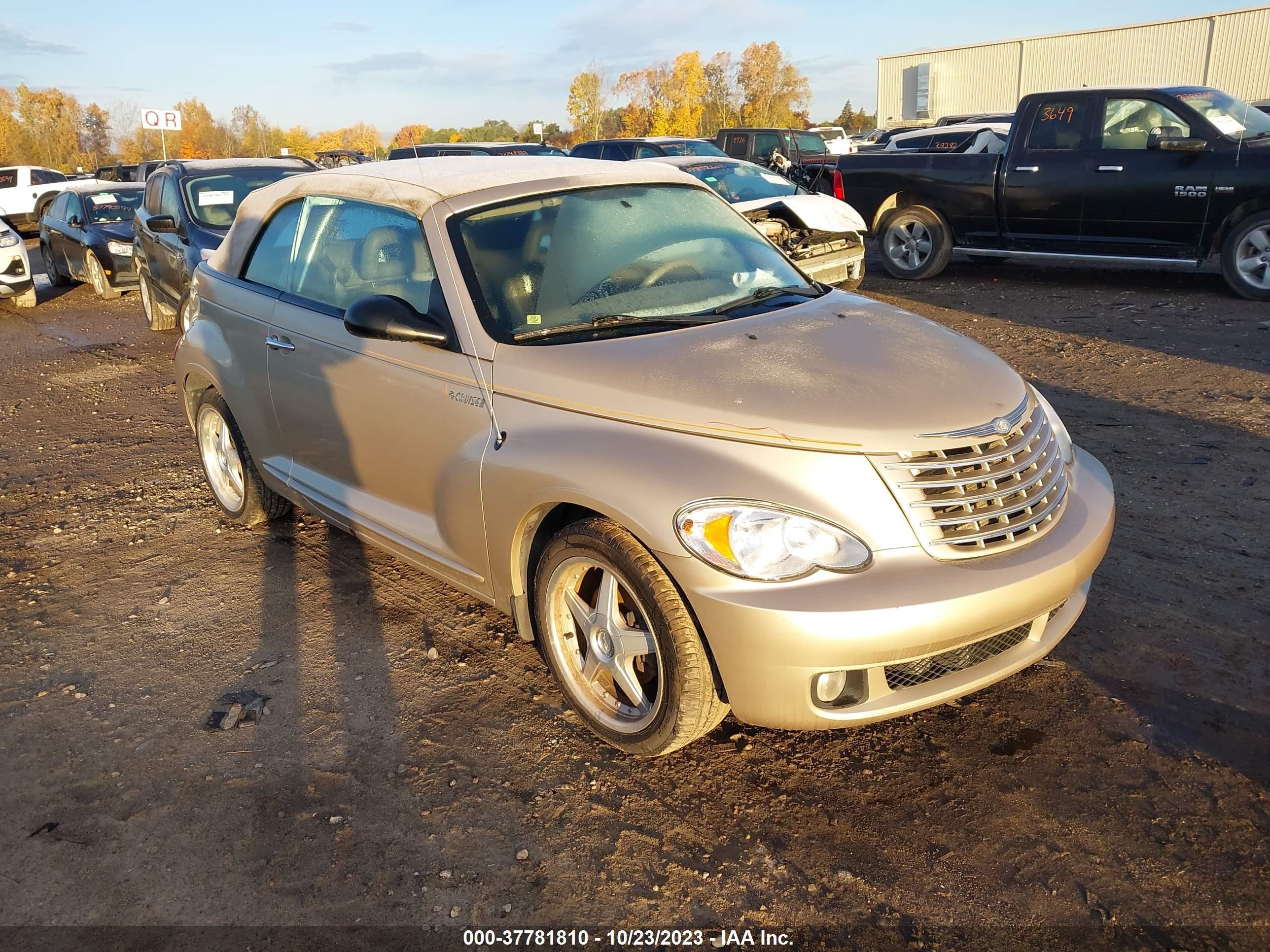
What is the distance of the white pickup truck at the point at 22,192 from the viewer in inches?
1026

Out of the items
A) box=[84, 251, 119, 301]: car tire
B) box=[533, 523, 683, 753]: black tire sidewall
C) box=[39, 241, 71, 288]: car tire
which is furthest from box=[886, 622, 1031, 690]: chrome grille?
box=[39, 241, 71, 288]: car tire

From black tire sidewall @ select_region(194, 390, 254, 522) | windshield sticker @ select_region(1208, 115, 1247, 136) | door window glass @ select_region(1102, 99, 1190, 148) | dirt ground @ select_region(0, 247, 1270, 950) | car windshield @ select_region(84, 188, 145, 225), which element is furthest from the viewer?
car windshield @ select_region(84, 188, 145, 225)

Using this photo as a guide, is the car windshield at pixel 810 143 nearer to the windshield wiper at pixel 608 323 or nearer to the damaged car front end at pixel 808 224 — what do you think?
the damaged car front end at pixel 808 224

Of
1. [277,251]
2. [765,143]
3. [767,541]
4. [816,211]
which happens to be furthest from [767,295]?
[765,143]

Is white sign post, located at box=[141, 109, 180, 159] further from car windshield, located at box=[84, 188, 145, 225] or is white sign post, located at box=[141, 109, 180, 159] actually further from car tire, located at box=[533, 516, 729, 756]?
car tire, located at box=[533, 516, 729, 756]

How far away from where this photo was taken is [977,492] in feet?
9.76

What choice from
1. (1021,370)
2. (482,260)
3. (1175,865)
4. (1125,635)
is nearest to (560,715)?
(482,260)

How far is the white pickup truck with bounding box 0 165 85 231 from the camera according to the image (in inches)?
1026

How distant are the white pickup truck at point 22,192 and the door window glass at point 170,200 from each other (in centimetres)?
1799

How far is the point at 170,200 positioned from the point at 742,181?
19.8 feet

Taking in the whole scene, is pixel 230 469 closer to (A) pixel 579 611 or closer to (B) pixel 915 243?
(A) pixel 579 611

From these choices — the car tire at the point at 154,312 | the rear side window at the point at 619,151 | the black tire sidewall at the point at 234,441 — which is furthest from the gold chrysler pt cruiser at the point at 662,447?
the rear side window at the point at 619,151

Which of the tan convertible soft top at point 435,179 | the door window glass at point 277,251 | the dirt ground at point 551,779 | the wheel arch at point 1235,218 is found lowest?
the dirt ground at point 551,779

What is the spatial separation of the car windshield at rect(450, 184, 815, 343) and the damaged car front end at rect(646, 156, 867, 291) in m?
5.80
